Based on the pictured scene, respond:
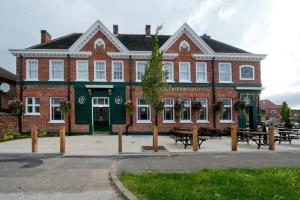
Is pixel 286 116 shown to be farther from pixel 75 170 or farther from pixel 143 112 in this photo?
pixel 75 170

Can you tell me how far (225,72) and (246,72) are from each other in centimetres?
199

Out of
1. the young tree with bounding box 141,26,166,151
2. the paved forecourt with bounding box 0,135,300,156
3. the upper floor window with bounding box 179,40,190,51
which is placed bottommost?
the paved forecourt with bounding box 0,135,300,156

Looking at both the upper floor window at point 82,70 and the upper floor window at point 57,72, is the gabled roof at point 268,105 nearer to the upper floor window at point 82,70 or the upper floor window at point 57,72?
the upper floor window at point 82,70

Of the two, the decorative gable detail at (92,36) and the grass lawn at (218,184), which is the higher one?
the decorative gable detail at (92,36)

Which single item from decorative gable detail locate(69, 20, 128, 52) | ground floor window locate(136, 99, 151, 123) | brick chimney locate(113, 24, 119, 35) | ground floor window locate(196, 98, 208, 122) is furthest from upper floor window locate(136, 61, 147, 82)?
brick chimney locate(113, 24, 119, 35)

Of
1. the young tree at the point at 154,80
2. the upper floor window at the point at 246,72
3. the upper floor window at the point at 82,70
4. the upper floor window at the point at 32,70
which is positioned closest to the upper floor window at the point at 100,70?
the upper floor window at the point at 82,70

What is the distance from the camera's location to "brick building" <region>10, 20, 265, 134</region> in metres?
27.2

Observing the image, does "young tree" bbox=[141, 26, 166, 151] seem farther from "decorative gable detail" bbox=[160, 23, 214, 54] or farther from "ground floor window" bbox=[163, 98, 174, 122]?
"decorative gable detail" bbox=[160, 23, 214, 54]

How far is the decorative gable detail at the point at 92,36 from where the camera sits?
27.7 m

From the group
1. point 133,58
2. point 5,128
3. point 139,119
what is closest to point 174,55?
point 133,58

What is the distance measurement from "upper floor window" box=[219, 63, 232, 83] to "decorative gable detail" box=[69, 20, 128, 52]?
8927 mm

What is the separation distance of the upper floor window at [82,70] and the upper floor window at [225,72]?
478 inches

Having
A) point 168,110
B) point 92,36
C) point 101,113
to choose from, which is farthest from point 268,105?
point 92,36

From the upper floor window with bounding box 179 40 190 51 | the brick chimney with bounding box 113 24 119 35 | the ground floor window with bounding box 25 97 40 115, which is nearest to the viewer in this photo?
the ground floor window with bounding box 25 97 40 115
